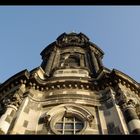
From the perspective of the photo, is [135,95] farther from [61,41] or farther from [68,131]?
[61,41]

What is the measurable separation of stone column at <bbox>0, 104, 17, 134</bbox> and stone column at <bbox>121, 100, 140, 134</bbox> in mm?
4984

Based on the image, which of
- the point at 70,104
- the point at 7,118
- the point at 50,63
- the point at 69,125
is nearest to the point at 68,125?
the point at 69,125

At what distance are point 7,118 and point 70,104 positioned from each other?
120 inches

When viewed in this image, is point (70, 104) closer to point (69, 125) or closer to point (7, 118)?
point (69, 125)

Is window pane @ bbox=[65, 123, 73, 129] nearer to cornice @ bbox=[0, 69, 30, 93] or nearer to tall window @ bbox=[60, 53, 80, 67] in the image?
cornice @ bbox=[0, 69, 30, 93]

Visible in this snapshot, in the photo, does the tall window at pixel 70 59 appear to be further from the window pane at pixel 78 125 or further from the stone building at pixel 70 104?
the window pane at pixel 78 125

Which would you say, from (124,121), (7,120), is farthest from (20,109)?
(124,121)

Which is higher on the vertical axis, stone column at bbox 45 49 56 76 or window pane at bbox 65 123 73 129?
stone column at bbox 45 49 56 76

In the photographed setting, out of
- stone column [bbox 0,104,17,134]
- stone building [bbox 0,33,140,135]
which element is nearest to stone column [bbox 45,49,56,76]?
stone building [bbox 0,33,140,135]

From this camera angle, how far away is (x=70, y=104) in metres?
12.6

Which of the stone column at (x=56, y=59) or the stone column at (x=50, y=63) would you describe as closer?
the stone column at (x=50, y=63)

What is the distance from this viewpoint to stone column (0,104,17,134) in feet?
35.2

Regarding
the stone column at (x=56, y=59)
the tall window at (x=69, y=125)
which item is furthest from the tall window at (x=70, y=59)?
the tall window at (x=69, y=125)

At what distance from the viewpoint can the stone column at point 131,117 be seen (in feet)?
33.1
